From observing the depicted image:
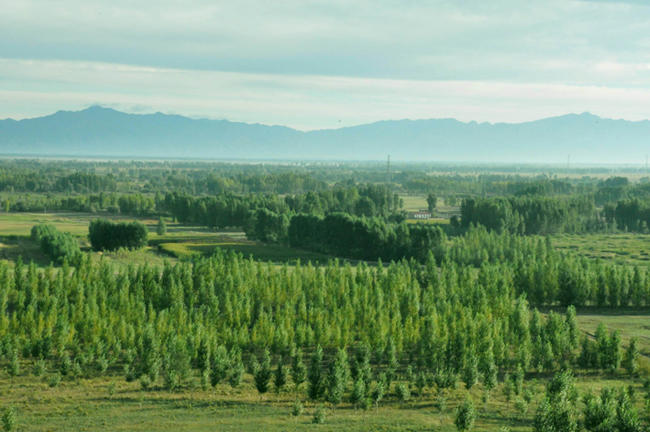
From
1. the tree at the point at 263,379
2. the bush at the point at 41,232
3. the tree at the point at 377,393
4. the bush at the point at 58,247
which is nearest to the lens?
the tree at the point at 377,393

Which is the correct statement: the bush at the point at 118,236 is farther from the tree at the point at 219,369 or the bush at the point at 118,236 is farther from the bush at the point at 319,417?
the bush at the point at 319,417

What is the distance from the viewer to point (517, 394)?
42.2 metres

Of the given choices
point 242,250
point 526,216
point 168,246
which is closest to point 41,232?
point 168,246

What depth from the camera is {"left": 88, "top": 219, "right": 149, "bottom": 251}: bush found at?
100 meters

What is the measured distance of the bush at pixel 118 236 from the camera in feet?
328

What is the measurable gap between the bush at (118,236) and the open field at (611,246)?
66.5 m

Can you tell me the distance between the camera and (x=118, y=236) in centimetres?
10006

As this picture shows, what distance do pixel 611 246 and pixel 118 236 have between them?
268 feet

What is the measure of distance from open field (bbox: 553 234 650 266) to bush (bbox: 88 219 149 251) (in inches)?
2618

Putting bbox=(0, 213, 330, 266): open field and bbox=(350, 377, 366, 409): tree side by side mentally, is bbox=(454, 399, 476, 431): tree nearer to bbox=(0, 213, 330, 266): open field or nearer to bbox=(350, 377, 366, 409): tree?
bbox=(350, 377, 366, 409): tree

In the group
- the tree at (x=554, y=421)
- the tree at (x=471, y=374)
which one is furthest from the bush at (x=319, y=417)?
the tree at (x=471, y=374)

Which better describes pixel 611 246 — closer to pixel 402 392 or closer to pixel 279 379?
pixel 402 392

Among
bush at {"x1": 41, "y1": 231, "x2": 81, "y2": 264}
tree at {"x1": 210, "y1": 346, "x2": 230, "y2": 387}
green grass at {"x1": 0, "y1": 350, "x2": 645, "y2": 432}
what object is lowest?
green grass at {"x1": 0, "y1": 350, "x2": 645, "y2": 432}

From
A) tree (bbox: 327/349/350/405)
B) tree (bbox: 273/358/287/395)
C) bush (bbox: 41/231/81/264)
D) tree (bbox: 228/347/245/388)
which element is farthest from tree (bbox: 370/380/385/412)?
bush (bbox: 41/231/81/264)
